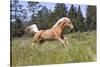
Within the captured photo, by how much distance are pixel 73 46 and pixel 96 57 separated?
349 millimetres

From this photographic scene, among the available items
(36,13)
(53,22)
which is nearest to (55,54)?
(53,22)

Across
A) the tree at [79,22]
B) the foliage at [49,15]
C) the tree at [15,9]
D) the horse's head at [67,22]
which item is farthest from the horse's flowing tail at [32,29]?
the tree at [79,22]

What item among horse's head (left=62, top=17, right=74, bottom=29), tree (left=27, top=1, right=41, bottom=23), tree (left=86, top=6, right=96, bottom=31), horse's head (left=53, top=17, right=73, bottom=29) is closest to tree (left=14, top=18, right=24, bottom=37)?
tree (left=27, top=1, right=41, bottom=23)

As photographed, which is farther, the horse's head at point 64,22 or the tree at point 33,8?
the horse's head at point 64,22

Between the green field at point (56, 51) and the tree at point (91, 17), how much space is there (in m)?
0.08

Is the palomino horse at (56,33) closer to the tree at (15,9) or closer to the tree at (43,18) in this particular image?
the tree at (43,18)

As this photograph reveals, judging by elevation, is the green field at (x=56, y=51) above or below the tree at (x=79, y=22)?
below

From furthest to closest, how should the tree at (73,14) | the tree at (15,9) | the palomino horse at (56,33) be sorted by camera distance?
Answer: the tree at (73,14) < the palomino horse at (56,33) < the tree at (15,9)

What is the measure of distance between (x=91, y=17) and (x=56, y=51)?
622 mm

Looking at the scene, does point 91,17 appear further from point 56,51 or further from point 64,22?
point 56,51

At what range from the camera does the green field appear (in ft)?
6.84

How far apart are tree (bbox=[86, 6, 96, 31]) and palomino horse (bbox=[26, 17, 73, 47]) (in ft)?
0.82

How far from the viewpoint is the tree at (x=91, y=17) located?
238 cm

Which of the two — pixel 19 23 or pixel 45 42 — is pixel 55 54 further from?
pixel 19 23
